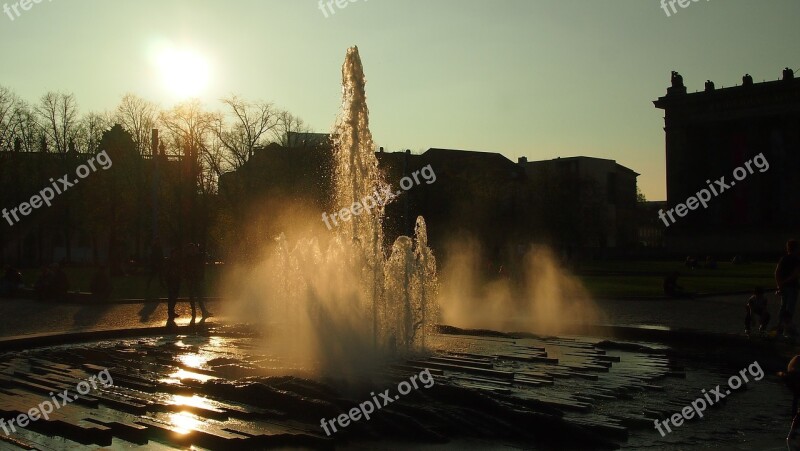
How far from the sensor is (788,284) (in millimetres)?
17094

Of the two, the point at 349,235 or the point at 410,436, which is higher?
the point at 349,235

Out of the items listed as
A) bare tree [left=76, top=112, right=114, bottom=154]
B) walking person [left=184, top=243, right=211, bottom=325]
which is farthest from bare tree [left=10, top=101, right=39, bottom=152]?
walking person [left=184, top=243, right=211, bottom=325]

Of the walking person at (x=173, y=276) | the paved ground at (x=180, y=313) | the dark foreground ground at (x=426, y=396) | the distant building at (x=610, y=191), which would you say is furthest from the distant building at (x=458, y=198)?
the dark foreground ground at (x=426, y=396)

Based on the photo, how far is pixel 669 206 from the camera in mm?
93438

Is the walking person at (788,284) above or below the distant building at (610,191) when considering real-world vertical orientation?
below

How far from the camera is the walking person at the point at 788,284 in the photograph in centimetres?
1681

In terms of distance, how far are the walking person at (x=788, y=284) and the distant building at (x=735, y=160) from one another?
68.7 metres

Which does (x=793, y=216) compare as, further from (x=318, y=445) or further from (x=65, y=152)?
(x=318, y=445)

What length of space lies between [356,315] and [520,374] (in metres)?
3.61

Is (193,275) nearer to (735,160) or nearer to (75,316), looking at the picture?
(75,316)

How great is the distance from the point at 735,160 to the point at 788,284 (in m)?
76.2

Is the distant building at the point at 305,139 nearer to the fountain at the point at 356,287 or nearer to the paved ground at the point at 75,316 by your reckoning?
the paved ground at the point at 75,316

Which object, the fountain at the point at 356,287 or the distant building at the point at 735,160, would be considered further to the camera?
the distant building at the point at 735,160

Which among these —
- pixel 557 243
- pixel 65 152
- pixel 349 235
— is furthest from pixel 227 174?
pixel 349 235
